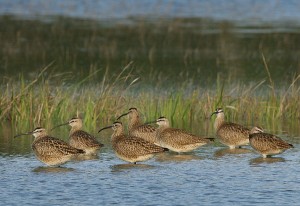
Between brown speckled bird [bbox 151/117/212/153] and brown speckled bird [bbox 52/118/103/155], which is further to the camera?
brown speckled bird [bbox 151/117/212/153]

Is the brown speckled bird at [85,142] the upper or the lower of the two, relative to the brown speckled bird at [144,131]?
lower

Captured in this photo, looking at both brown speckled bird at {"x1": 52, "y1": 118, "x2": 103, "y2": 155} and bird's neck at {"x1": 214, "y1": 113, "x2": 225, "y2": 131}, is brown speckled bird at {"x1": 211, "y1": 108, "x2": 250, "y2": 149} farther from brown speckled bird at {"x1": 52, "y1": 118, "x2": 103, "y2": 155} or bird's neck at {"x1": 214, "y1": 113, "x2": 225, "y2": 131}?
brown speckled bird at {"x1": 52, "y1": 118, "x2": 103, "y2": 155}

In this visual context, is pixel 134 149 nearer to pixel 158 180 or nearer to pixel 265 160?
pixel 158 180

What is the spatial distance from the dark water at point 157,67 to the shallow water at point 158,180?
0.04 feet

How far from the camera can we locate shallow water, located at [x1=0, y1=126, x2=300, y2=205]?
39.1 feet

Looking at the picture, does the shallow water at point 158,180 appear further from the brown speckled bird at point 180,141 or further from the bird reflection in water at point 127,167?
the brown speckled bird at point 180,141

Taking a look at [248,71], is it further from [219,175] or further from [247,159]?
[219,175]

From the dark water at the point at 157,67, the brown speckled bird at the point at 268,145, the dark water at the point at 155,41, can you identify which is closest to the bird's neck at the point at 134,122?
the dark water at the point at 157,67

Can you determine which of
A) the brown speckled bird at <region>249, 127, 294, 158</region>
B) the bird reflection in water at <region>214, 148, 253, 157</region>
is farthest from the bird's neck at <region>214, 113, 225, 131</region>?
the brown speckled bird at <region>249, 127, 294, 158</region>

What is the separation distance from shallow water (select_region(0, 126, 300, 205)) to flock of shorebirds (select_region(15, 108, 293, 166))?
162 millimetres

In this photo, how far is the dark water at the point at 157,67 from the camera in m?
12.4

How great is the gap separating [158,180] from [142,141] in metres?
1.42

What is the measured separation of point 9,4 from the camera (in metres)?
39.3

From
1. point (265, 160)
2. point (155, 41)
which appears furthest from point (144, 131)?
point (155, 41)
